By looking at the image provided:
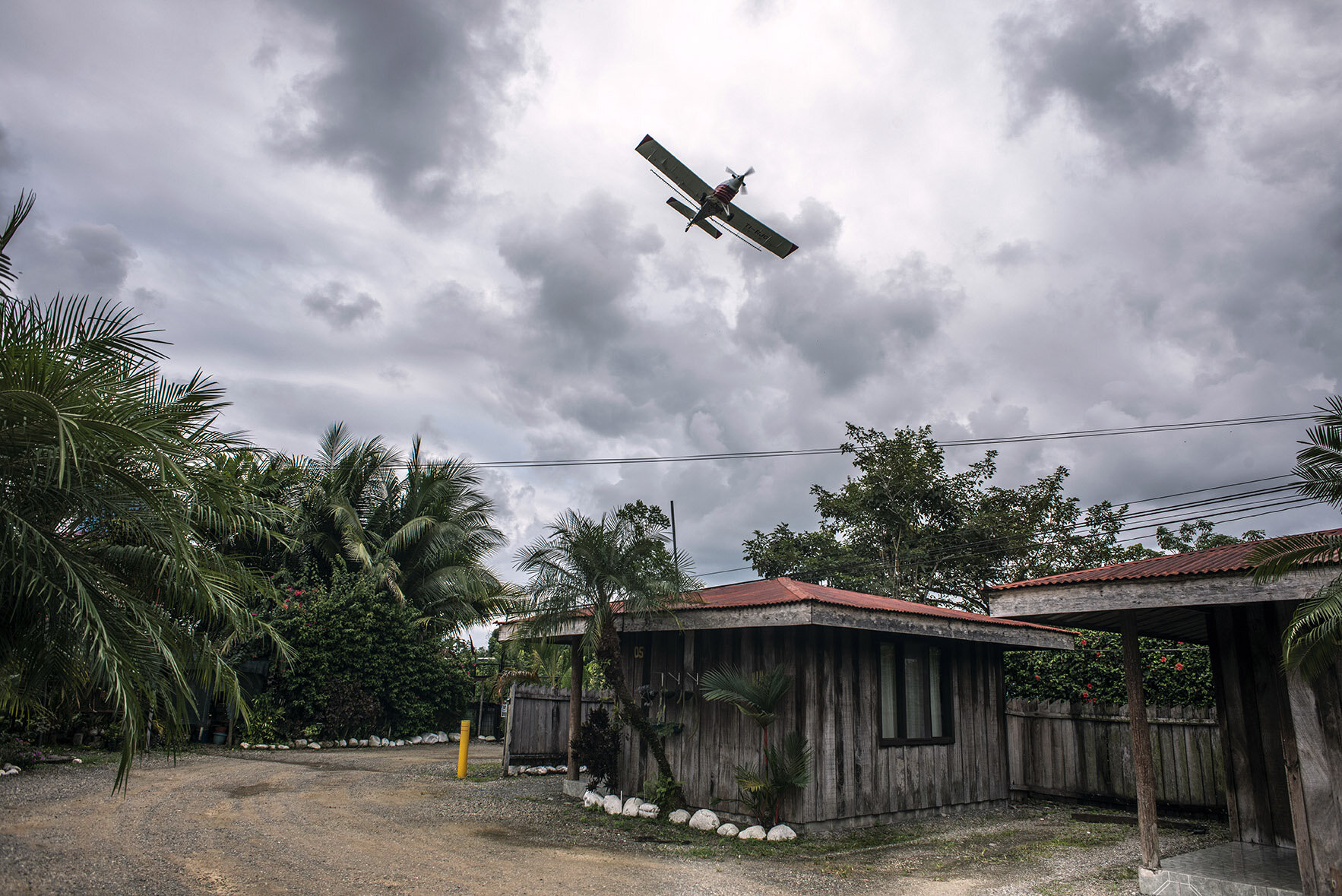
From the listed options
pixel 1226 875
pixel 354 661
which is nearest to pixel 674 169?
pixel 1226 875

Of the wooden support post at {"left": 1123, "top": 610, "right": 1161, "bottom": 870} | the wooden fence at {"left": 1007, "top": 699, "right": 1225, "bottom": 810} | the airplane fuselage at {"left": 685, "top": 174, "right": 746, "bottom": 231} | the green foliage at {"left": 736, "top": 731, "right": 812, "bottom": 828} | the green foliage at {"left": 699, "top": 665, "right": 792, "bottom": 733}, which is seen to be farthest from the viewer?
the airplane fuselage at {"left": 685, "top": 174, "right": 746, "bottom": 231}

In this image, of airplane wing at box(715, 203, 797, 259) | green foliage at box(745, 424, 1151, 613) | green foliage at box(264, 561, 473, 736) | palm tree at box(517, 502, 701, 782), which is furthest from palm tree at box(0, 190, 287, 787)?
green foliage at box(745, 424, 1151, 613)

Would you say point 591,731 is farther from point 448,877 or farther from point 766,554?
point 766,554

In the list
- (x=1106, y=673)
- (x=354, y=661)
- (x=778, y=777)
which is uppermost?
(x=1106, y=673)

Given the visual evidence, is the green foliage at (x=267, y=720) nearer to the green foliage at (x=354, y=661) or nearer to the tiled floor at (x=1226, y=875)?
the green foliage at (x=354, y=661)

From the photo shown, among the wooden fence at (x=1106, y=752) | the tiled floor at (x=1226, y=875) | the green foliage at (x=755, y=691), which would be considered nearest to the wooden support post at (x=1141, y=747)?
the tiled floor at (x=1226, y=875)

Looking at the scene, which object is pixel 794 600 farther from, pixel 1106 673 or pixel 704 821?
pixel 1106 673

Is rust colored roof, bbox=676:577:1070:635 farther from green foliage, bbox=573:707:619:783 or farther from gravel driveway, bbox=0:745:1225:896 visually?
gravel driveway, bbox=0:745:1225:896

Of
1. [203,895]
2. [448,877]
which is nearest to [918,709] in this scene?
[448,877]

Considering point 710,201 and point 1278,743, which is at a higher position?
point 710,201
